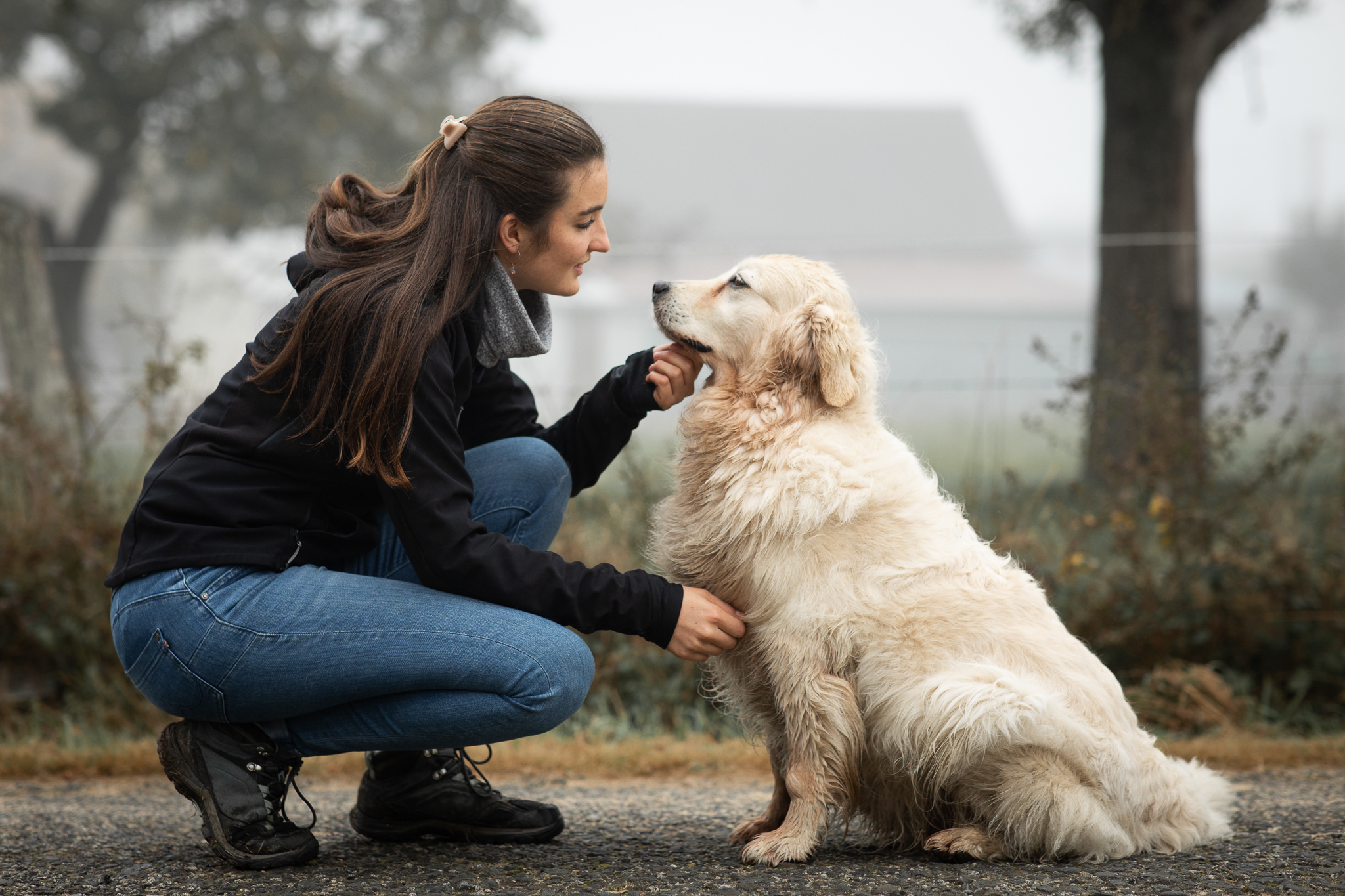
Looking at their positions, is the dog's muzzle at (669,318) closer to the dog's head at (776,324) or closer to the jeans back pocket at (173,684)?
the dog's head at (776,324)

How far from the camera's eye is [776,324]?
8.64ft

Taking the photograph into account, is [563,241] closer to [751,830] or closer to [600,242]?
[600,242]

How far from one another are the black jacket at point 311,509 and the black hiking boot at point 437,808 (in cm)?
66

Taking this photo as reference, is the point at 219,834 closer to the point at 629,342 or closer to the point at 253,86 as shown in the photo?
the point at 629,342

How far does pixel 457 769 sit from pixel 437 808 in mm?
108

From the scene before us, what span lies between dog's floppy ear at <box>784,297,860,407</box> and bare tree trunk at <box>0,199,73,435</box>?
4.02m

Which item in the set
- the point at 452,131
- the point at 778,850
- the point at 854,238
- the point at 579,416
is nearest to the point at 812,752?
the point at 778,850

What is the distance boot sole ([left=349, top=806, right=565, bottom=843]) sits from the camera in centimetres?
263

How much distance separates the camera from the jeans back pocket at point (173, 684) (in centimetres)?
221

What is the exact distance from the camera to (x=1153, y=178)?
613cm

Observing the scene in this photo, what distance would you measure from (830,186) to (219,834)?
27579mm

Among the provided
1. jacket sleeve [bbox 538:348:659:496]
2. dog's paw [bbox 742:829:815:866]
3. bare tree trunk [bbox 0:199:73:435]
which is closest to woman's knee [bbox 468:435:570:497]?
jacket sleeve [bbox 538:348:659:496]

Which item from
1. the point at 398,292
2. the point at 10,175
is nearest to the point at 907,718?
the point at 398,292

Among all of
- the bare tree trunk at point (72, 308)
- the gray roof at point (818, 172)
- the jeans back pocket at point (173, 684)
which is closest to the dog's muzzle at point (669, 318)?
the jeans back pocket at point (173, 684)
